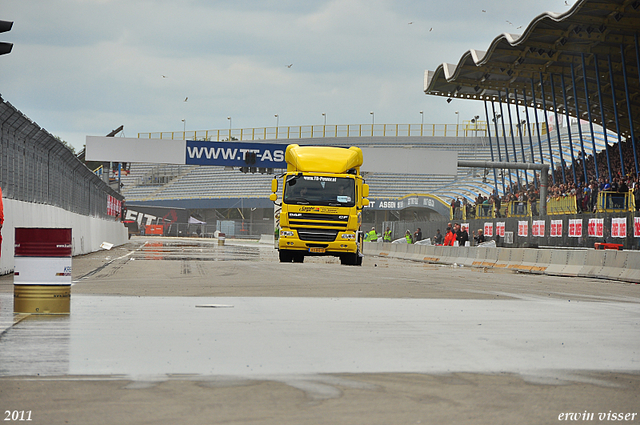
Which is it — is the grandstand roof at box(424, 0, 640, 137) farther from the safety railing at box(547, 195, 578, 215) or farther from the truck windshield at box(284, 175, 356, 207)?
the truck windshield at box(284, 175, 356, 207)

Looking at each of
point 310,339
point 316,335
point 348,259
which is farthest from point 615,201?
point 310,339

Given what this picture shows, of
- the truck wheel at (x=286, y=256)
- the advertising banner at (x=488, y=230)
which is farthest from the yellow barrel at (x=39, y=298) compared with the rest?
the advertising banner at (x=488, y=230)

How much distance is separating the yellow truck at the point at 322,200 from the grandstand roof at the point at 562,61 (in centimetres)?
1993

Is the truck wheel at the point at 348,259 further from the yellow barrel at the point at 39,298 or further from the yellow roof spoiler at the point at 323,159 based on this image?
the yellow barrel at the point at 39,298

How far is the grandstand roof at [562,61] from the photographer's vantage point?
37.7m

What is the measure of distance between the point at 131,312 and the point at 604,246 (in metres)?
19.5

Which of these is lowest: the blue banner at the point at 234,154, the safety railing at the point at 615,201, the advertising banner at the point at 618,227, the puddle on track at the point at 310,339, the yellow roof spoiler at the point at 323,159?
the puddle on track at the point at 310,339

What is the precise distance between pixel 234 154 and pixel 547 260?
24.2 meters

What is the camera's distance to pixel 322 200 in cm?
2170

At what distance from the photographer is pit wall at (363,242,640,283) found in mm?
20641

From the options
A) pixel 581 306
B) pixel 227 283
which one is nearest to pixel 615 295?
pixel 581 306

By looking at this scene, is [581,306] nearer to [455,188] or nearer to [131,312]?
[131,312]

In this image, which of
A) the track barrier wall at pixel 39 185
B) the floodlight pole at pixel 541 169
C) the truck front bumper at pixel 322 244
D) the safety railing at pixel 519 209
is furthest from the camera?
the safety railing at pixel 519 209

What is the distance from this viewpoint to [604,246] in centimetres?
2481
